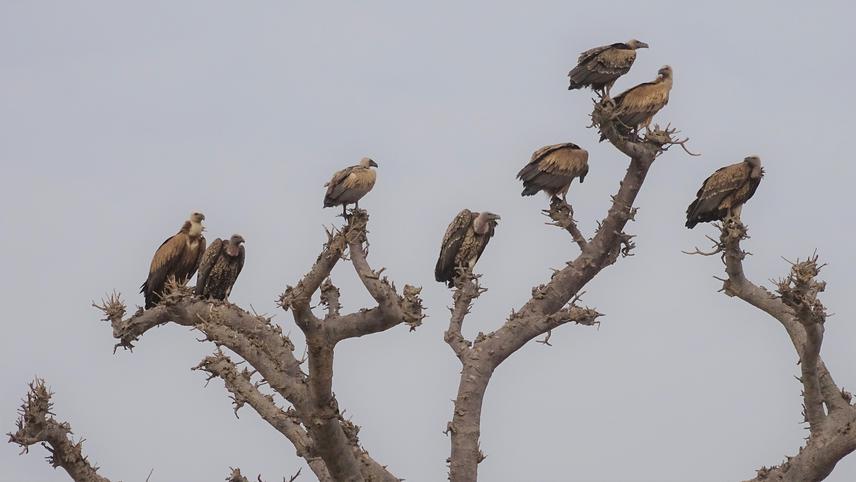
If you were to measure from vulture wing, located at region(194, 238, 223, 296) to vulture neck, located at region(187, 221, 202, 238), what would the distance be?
60 cm

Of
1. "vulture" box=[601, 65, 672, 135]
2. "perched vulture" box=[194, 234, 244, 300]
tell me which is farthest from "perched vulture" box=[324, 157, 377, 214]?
"vulture" box=[601, 65, 672, 135]

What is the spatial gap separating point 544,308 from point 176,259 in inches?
200

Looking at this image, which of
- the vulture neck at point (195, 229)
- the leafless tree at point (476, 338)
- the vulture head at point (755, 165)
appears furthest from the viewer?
the vulture neck at point (195, 229)

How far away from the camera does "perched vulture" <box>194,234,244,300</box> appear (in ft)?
52.0

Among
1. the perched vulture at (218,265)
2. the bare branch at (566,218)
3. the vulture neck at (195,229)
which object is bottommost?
the bare branch at (566,218)

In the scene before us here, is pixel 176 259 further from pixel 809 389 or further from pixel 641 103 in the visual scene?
pixel 809 389

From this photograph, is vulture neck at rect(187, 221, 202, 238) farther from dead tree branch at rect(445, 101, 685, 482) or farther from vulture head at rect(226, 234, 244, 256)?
dead tree branch at rect(445, 101, 685, 482)

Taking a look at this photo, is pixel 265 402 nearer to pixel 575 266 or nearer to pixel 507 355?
pixel 507 355

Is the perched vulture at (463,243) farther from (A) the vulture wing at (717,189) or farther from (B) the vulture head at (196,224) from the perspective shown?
(B) the vulture head at (196,224)

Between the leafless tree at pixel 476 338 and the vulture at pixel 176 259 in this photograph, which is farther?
the vulture at pixel 176 259

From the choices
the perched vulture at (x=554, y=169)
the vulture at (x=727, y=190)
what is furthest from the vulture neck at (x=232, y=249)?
the vulture at (x=727, y=190)

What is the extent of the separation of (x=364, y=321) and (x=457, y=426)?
2.22 meters

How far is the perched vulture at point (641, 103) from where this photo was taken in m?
14.2

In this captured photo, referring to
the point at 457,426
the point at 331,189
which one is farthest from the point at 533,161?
the point at 457,426
